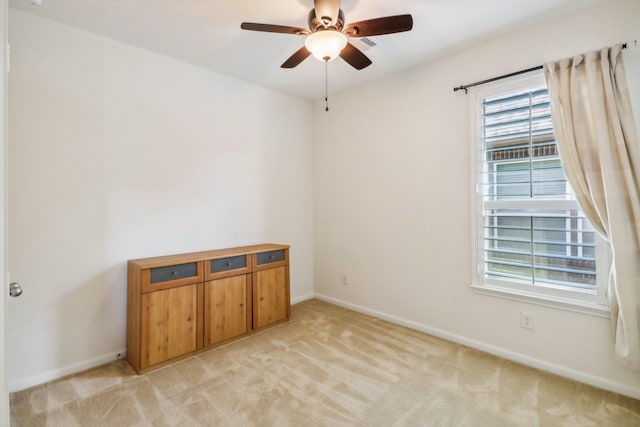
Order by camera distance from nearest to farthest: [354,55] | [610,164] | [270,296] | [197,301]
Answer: [610,164] < [354,55] < [197,301] < [270,296]

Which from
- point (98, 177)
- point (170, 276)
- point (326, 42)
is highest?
point (326, 42)

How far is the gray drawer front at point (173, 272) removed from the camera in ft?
7.93

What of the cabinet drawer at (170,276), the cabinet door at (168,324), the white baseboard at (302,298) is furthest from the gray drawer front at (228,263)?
the white baseboard at (302,298)

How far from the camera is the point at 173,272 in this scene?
98.6 inches

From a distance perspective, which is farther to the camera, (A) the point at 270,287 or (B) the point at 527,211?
(A) the point at 270,287

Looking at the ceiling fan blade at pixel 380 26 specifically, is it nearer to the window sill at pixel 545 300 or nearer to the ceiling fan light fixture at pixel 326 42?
the ceiling fan light fixture at pixel 326 42

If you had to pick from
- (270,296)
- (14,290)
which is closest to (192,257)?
(270,296)

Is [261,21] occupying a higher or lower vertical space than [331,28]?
higher

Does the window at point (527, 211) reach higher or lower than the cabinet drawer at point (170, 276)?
higher

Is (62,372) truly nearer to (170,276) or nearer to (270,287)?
(170,276)

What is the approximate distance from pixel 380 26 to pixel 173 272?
2.33m

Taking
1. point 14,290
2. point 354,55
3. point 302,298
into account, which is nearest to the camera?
point 14,290

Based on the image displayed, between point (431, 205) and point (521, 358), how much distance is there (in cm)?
144

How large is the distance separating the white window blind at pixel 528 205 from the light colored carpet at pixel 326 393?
758 mm
